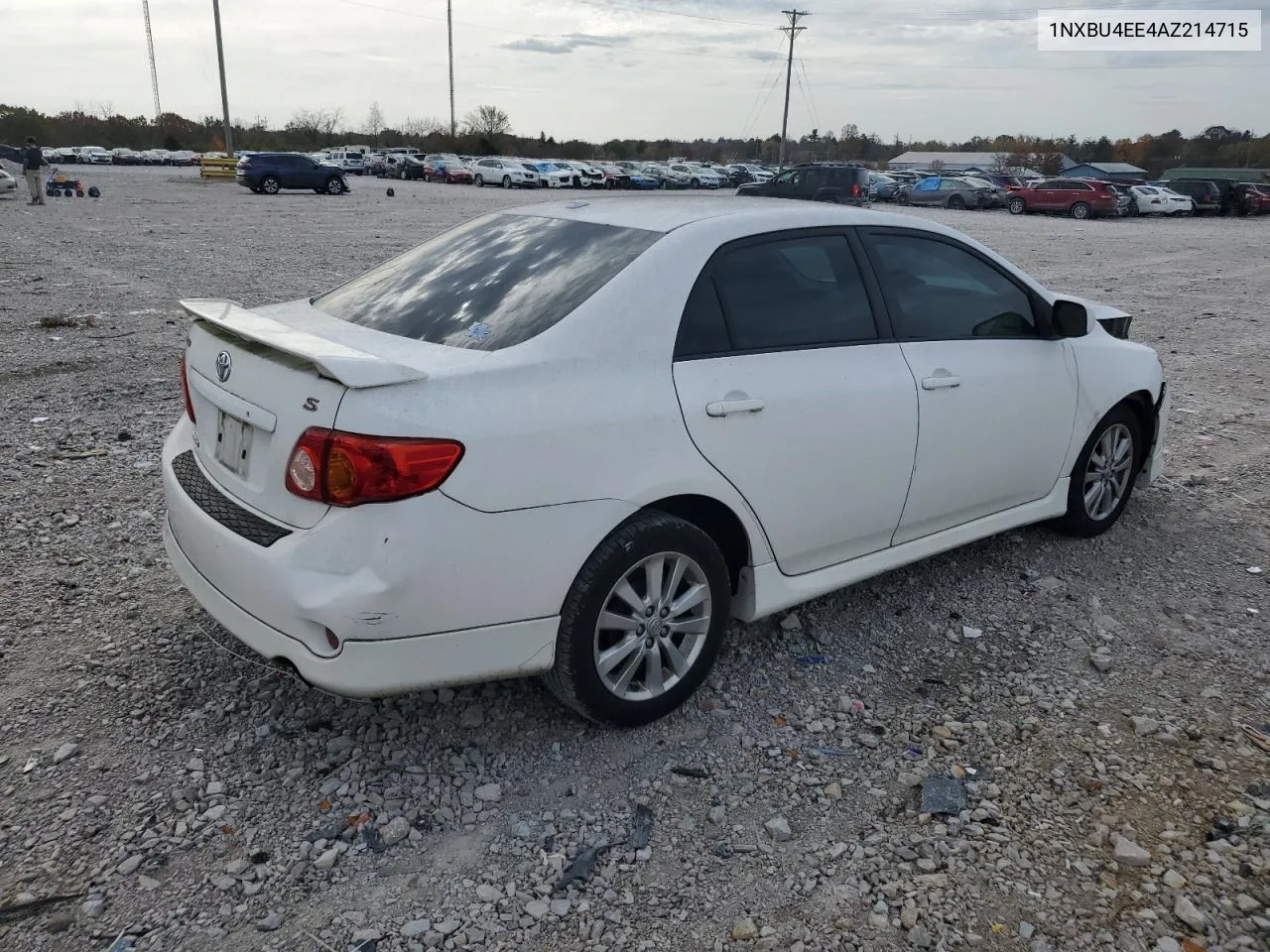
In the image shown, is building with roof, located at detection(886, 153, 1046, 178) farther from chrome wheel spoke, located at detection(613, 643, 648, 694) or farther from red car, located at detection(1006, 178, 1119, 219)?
chrome wheel spoke, located at detection(613, 643, 648, 694)

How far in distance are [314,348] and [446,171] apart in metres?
53.3

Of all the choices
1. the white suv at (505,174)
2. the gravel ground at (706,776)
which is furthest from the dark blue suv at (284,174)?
the gravel ground at (706,776)

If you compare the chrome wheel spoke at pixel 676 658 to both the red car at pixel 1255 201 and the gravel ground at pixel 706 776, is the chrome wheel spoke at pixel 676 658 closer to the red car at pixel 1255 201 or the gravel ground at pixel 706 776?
the gravel ground at pixel 706 776

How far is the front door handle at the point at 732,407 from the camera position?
324 centimetres

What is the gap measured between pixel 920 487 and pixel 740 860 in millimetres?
1773

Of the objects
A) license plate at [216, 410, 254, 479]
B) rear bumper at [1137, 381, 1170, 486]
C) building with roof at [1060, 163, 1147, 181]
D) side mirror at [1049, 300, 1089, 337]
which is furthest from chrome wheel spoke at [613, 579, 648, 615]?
building with roof at [1060, 163, 1147, 181]

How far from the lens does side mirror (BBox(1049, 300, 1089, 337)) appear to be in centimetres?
448

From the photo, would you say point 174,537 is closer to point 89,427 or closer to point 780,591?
point 780,591

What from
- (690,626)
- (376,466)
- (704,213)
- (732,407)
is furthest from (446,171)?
(376,466)

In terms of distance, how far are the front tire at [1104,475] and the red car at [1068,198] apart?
115 feet

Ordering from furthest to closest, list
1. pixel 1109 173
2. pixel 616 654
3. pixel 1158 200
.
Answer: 1. pixel 1109 173
2. pixel 1158 200
3. pixel 616 654

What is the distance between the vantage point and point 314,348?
293 centimetres

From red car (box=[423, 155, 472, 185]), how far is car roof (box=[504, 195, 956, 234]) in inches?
1991

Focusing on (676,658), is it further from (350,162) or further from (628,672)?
(350,162)
